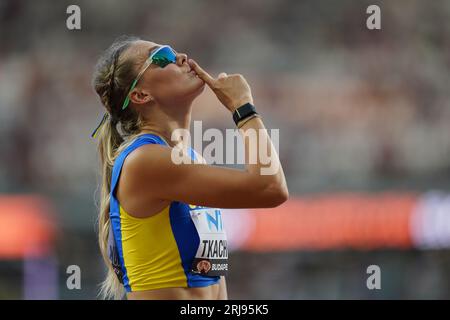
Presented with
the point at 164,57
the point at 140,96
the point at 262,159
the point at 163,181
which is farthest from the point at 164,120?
the point at 262,159

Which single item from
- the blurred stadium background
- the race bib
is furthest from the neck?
the blurred stadium background

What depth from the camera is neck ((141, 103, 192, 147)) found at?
3.43 metres

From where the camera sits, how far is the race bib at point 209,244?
327cm

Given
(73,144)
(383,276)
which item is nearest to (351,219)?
(383,276)

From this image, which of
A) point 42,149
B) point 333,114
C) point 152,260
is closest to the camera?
point 152,260

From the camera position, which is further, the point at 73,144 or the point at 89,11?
the point at 89,11

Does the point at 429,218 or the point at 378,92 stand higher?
the point at 378,92

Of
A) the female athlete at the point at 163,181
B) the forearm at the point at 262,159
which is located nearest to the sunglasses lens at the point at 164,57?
the female athlete at the point at 163,181

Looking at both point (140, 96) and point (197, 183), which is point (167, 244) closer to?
point (197, 183)

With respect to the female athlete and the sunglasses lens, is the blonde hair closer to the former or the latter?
the female athlete

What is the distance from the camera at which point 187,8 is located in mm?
11672
